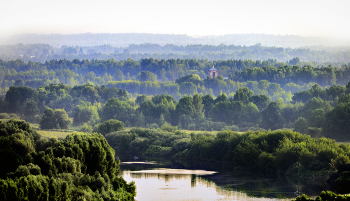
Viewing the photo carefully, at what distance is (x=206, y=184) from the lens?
52531 millimetres

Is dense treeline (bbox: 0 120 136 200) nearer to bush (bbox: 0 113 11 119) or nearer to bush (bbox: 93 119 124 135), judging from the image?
bush (bbox: 93 119 124 135)

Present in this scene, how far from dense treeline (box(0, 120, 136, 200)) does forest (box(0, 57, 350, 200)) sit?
7 cm

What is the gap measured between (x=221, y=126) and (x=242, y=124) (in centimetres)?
460

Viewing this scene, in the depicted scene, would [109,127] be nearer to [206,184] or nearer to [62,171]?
[206,184]

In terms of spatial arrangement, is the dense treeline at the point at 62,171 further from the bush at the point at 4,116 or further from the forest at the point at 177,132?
the bush at the point at 4,116

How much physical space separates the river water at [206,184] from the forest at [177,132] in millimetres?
3155

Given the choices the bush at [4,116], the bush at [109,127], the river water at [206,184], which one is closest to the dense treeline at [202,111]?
the bush at [4,116]

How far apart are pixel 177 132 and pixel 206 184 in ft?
115

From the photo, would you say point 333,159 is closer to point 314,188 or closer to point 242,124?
point 314,188

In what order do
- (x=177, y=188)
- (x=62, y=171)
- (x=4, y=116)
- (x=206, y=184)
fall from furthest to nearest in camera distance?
(x=4, y=116)
(x=206, y=184)
(x=177, y=188)
(x=62, y=171)

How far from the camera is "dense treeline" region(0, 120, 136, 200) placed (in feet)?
95.8

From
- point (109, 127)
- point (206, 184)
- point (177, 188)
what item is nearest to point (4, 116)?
point (109, 127)

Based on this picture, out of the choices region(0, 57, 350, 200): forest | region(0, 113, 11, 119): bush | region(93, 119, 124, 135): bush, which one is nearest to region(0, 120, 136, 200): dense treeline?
region(0, 57, 350, 200): forest

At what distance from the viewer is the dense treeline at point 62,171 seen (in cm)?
2919
